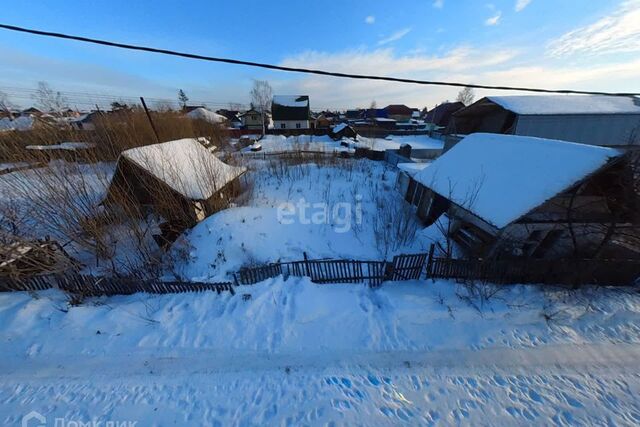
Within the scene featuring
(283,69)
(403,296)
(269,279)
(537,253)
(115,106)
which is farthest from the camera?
(115,106)

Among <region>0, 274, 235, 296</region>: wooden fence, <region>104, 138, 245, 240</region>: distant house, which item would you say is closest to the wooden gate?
<region>0, 274, 235, 296</region>: wooden fence

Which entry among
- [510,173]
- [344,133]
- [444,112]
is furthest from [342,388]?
[444,112]

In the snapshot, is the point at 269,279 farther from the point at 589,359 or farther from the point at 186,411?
the point at 589,359

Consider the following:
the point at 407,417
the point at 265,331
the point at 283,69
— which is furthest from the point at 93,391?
the point at 283,69

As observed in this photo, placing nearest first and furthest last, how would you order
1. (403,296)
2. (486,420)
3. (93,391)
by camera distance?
(486,420), (93,391), (403,296)

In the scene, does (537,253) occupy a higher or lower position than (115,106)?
lower

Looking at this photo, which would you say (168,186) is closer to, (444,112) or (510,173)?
(510,173)
